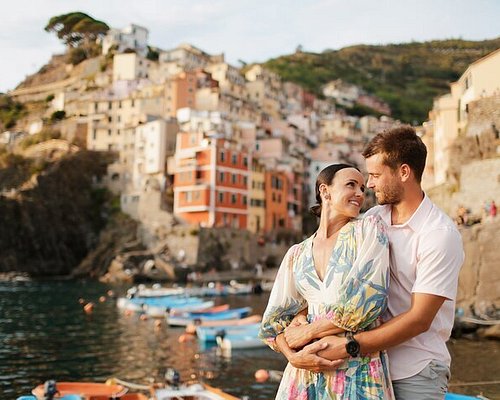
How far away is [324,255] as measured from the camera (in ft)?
12.5

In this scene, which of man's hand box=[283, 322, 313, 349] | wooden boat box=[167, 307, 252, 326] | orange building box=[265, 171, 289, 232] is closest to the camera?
man's hand box=[283, 322, 313, 349]

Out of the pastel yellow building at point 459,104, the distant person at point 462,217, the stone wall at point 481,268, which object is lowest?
the stone wall at point 481,268

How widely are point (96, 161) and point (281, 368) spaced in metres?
65.1

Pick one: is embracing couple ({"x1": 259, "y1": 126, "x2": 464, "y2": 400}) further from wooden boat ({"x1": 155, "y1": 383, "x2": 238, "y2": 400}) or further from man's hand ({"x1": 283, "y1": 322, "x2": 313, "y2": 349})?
wooden boat ({"x1": 155, "y1": 383, "x2": 238, "y2": 400})

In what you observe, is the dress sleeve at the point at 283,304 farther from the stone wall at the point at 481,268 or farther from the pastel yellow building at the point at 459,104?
the pastel yellow building at the point at 459,104

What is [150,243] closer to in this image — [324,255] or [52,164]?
[52,164]

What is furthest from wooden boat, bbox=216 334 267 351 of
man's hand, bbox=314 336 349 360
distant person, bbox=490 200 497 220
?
man's hand, bbox=314 336 349 360

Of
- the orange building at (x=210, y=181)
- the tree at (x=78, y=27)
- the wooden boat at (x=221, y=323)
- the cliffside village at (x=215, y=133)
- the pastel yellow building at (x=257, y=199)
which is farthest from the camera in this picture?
the tree at (x=78, y=27)

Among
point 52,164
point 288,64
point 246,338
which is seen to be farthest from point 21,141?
point 288,64

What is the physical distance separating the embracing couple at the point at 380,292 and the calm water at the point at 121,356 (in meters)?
12.1

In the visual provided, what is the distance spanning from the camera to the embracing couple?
343cm

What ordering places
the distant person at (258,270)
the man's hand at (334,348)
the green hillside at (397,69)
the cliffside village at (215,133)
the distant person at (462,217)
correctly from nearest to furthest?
the man's hand at (334,348) < the distant person at (462,217) < the cliffside village at (215,133) < the distant person at (258,270) < the green hillside at (397,69)

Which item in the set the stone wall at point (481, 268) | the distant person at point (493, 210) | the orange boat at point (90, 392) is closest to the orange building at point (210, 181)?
the distant person at point (493, 210)

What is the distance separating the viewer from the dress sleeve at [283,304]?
395 centimetres
